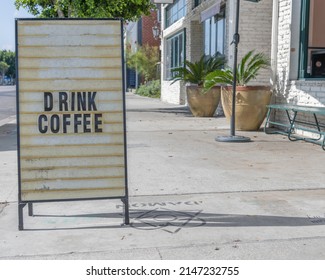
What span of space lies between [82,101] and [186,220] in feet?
4.70

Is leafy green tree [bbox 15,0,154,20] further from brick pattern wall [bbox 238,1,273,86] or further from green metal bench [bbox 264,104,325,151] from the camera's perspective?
green metal bench [bbox 264,104,325,151]

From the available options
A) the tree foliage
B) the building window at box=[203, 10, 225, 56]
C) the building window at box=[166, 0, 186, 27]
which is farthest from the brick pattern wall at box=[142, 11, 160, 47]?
the tree foliage

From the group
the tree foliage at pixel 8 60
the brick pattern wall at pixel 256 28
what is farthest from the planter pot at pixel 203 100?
the tree foliage at pixel 8 60

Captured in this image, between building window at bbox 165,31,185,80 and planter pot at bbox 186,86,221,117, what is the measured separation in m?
6.32

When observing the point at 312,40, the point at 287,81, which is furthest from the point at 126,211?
the point at 312,40

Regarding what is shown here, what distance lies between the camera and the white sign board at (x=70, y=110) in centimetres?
412

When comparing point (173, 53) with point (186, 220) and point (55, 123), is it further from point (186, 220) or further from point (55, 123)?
point (55, 123)

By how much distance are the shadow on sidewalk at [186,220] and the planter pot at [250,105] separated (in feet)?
21.9

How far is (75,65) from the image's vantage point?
4164 mm

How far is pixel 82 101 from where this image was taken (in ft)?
13.8

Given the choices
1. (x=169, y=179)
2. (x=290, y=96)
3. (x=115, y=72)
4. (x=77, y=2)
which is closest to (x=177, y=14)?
(x=77, y=2)

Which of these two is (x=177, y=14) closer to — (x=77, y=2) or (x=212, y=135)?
(x=77, y=2)

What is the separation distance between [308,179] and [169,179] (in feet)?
5.82

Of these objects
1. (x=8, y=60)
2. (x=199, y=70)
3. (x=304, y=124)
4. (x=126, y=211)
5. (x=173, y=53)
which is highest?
(x=8, y=60)
